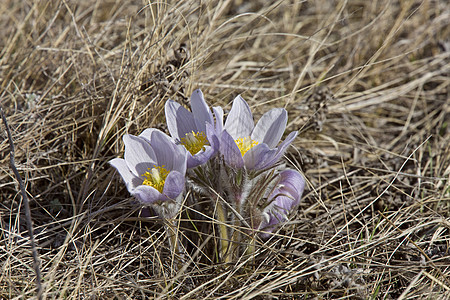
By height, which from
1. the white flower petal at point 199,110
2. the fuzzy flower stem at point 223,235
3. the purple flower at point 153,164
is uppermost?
the white flower petal at point 199,110

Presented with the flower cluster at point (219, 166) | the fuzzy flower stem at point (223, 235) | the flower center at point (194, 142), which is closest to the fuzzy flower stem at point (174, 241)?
the flower cluster at point (219, 166)

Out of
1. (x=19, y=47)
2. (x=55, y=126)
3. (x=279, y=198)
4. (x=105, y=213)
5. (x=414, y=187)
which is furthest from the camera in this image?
(x=19, y=47)

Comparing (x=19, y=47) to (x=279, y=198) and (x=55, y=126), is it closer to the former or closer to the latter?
(x=55, y=126)

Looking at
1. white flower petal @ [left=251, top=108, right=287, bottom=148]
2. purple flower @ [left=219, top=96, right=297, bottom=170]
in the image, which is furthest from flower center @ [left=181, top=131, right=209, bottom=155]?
white flower petal @ [left=251, top=108, right=287, bottom=148]

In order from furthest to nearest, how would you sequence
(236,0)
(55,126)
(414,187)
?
(236,0) → (55,126) → (414,187)

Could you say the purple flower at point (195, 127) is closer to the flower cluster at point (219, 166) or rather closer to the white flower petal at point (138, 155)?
the flower cluster at point (219, 166)

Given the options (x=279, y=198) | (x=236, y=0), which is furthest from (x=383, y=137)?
(x=236, y=0)
